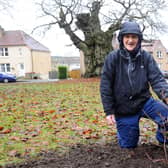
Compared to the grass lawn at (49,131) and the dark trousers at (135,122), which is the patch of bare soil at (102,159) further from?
the grass lawn at (49,131)

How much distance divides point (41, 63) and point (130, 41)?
47.0 metres

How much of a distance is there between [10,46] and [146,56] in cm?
4354

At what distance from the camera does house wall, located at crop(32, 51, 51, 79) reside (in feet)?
152

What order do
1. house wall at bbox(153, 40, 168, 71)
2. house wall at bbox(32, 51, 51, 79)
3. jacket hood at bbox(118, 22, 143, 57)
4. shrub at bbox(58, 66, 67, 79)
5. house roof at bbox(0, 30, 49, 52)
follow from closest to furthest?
jacket hood at bbox(118, 22, 143, 57) → shrub at bbox(58, 66, 67, 79) → house roof at bbox(0, 30, 49, 52) → house wall at bbox(32, 51, 51, 79) → house wall at bbox(153, 40, 168, 71)

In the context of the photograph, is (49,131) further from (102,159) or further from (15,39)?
(15,39)

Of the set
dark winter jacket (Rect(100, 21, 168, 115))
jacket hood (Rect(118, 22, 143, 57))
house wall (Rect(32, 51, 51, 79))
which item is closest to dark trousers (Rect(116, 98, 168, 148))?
dark winter jacket (Rect(100, 21, 168, 115))

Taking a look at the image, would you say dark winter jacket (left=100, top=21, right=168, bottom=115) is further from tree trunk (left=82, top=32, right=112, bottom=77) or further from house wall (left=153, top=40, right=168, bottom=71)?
house wall (left=153, top=40, right=168, bottom=71)

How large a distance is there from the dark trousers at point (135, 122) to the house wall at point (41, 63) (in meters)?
41.4

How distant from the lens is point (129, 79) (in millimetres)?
3209

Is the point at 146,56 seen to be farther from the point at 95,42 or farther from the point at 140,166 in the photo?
the point at 95,42

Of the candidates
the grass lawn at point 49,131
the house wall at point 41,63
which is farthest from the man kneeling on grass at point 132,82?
the house wall at point 41,63

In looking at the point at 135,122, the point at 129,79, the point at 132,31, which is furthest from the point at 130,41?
the point at 135,122

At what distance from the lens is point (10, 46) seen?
44375 millimetres

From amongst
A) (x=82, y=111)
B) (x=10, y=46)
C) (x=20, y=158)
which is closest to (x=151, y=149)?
(x=20, y=158)
